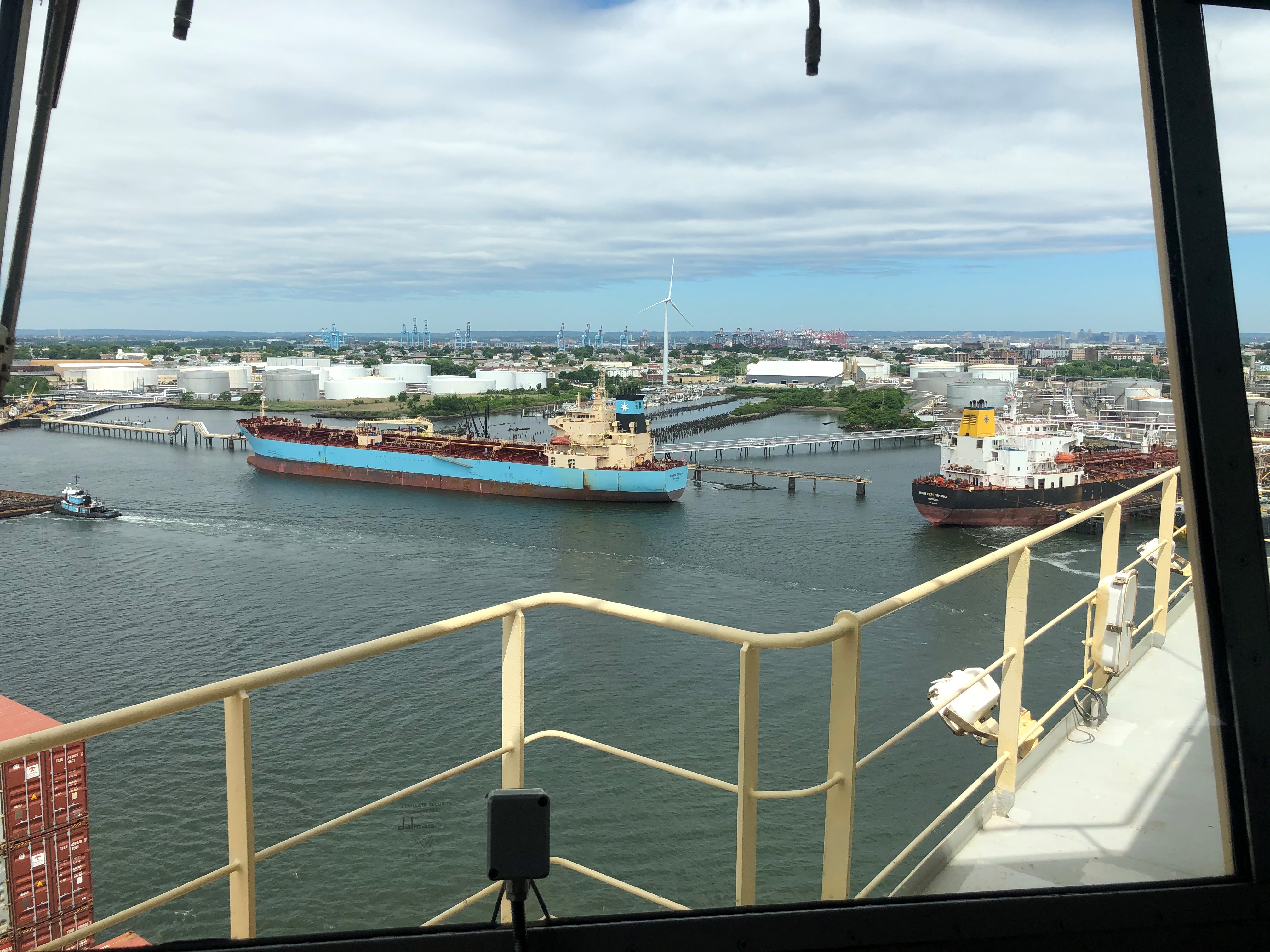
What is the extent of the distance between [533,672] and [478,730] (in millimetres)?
1198

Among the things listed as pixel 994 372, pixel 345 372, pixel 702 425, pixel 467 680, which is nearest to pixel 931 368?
pixel 994 372

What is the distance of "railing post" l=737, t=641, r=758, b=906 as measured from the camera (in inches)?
29.6

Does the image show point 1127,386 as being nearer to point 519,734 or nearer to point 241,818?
point 519,734

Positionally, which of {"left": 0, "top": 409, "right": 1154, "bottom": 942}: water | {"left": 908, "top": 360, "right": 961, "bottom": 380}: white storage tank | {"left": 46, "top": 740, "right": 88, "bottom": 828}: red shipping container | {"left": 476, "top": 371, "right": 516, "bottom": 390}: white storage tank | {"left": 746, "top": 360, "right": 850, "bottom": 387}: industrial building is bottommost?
{"left": 0, "top": 409, "right": 1154, "bottom": 942}: water

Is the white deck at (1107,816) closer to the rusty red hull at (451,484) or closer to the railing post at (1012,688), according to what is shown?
the railing post at (1012,688)

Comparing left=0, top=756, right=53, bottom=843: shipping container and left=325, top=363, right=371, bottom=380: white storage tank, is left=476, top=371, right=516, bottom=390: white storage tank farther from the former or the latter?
left=0, top=756, right=53, bottom=843: shipping container

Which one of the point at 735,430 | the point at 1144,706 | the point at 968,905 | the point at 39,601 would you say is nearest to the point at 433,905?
the point at 1144,706

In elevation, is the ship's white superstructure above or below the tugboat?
below

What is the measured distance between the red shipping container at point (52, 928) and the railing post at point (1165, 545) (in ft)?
9.31

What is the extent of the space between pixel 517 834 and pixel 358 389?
34.5 meters

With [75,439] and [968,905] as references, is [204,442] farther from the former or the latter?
[968,905]

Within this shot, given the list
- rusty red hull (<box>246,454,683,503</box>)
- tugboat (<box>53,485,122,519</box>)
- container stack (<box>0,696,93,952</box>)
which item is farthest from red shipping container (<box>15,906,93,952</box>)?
rusty red hull (<box>246,454,683,503</box>)

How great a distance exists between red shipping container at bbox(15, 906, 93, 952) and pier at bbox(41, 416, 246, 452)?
19.0 meters

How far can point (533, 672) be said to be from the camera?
249 inches
